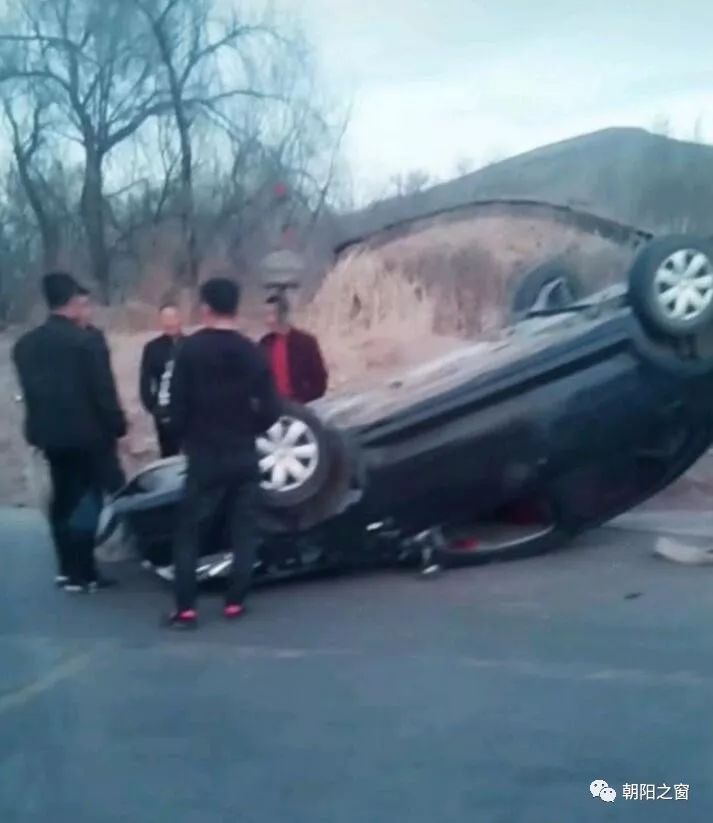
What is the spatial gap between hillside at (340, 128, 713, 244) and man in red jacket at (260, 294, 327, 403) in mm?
4111

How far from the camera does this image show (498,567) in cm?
819

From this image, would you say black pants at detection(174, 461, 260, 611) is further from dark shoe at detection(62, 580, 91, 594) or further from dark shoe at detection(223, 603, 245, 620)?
dark shoe at detection(62, 580, 91, 594)

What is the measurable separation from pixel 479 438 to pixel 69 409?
2.18 meters

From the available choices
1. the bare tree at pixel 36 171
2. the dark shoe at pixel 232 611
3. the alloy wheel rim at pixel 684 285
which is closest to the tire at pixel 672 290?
the alloy wheel rim at pixel 684 285

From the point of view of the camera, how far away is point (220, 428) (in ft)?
23.3

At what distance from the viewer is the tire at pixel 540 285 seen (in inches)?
386

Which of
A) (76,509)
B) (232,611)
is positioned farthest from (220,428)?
(76,509)

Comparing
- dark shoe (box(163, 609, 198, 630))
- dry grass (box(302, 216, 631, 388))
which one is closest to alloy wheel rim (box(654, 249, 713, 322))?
dark shoe (box(163, 609, 198, 630))

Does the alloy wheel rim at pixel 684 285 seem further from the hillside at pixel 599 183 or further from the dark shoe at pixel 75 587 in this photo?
the hillside at pixel 599 183

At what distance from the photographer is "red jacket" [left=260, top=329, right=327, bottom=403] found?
28.6ft

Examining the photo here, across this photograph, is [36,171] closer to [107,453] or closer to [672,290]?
[107,453]

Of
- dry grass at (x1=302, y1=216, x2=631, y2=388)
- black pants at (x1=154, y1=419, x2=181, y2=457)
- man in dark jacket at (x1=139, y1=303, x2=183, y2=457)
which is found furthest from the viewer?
dry grass at (x1=302, y1=216, x2=631, y2=388)

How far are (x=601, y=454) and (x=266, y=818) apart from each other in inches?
156

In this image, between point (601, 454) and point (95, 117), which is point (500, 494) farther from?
point (95, 117)
